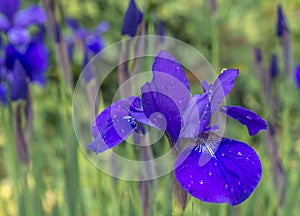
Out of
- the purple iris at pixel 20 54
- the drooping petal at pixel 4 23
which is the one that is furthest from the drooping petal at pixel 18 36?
the drooping petal at pixel 4 23

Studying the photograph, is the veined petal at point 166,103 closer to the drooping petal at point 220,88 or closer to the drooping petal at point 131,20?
the drooping petal at point 220,88

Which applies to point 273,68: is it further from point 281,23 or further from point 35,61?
point 35,61

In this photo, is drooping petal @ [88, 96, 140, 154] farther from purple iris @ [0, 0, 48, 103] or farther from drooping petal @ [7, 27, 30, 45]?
drooping petal @ [7, 27, 30, 45]

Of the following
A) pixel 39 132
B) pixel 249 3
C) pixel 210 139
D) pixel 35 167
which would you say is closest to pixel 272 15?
pixel 249 3

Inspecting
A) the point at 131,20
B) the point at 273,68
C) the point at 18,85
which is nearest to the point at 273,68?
the point at 273,68

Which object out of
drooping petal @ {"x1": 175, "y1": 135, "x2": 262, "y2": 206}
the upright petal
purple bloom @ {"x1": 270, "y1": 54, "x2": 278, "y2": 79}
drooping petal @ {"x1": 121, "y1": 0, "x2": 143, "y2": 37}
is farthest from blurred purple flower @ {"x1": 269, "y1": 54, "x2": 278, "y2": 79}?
drooping petal @ {"x1": 175, "y1": 135, "x2": 262, "y2": 206}

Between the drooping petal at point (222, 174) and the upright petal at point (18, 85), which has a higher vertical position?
the upright petal at point (18, 85)

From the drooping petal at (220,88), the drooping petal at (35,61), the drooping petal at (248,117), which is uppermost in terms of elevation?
the drooping petal at (35,61)

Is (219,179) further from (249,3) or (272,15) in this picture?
(272,15)

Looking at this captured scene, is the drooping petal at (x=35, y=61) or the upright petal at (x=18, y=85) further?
the drooping petal at (x=35, y=61)
